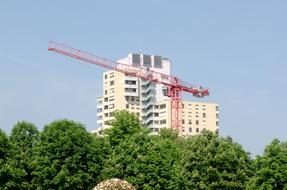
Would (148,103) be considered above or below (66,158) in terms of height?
above

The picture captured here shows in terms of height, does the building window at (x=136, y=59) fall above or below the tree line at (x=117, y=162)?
above

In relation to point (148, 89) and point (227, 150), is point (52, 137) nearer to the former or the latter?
point (227, 150)

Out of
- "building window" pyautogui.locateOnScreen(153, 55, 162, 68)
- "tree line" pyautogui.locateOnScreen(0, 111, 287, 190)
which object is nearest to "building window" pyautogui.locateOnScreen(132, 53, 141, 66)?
"building window" pyautogui.locateOnScreen(153, 55, 162, 68)

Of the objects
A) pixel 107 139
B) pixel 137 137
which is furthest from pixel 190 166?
pixel 107 139

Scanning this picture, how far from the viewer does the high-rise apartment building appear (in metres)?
184

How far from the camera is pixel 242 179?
60.0 meters

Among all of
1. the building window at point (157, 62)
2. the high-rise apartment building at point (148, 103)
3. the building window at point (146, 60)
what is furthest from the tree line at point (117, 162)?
the building window at point (157, 62)

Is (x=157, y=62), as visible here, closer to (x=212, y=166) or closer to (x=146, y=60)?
(x=146, y=60)

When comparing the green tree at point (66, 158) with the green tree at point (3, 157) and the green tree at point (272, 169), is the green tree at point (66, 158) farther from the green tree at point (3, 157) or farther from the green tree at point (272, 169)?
the green tree at point (272, 169)

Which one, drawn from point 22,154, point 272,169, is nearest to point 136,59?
point 22,154

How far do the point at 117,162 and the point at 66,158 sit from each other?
5.12 m

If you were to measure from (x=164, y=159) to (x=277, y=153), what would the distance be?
442 inches

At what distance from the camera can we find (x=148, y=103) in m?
186

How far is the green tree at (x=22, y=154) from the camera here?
58.8 meters
